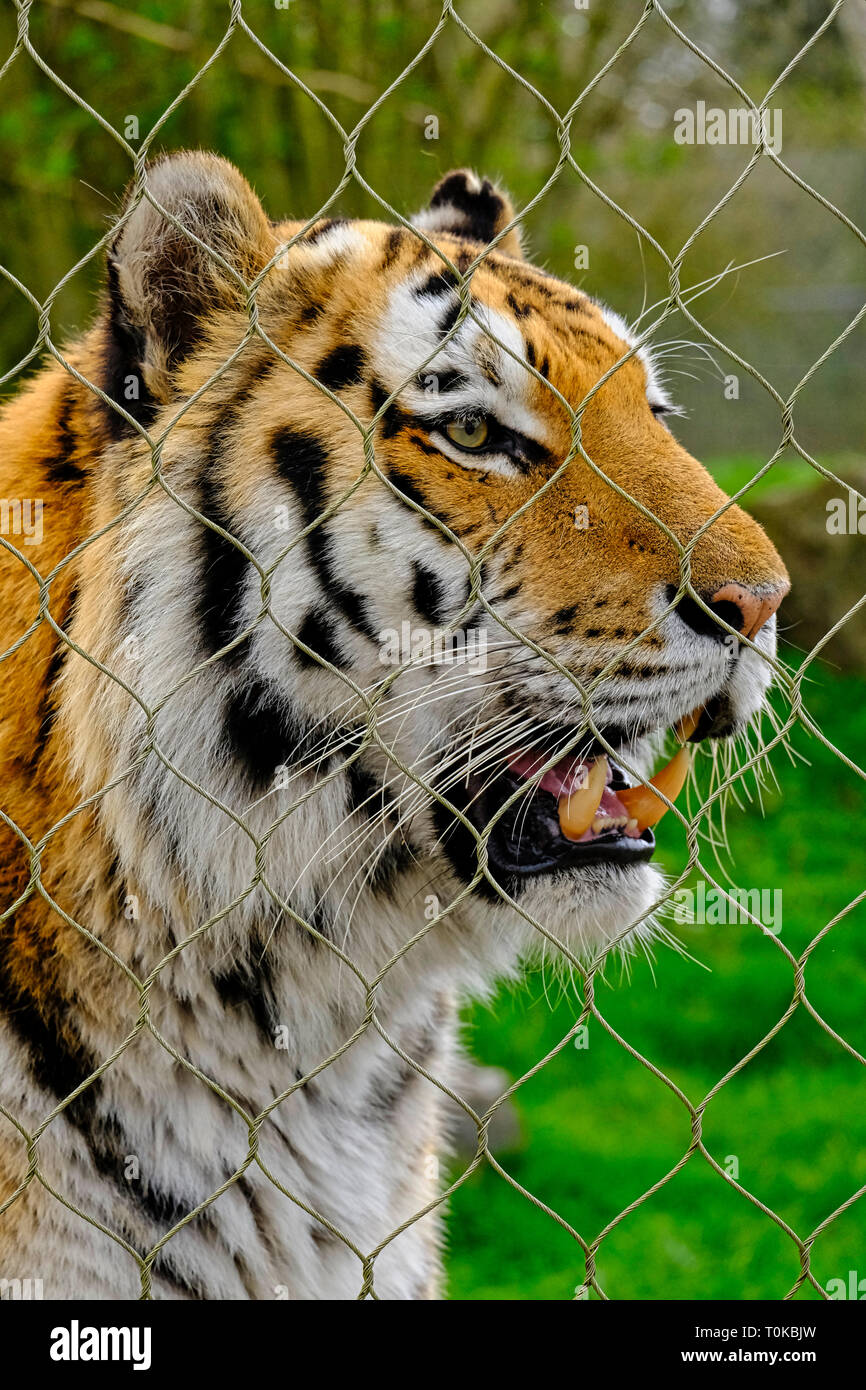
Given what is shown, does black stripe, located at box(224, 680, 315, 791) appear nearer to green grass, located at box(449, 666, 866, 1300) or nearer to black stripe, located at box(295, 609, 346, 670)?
black stripe, located at box(295, 609, 346, 670)

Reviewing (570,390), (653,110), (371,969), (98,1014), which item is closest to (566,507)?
(570,390)

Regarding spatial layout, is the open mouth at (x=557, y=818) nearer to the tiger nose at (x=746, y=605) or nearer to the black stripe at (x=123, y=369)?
the tiger nose at (x=746, y=605)

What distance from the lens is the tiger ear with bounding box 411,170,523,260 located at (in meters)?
2.46

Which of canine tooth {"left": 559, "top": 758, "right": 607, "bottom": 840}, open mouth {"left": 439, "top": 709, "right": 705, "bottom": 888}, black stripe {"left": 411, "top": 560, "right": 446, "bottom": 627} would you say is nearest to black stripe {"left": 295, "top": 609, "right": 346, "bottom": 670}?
black stripe {"left": 411, "top": 560, "right": 446, "bottom": 627}

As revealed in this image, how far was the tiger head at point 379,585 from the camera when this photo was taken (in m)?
1.82

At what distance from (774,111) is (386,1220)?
5.61 feet

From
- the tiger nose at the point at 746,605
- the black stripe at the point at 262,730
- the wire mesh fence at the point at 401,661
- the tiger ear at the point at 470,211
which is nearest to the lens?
the wire mesh fence at the point at 401,661

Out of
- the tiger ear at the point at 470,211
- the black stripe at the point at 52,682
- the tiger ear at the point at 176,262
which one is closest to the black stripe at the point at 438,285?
the tiger ear at the point at 176,262

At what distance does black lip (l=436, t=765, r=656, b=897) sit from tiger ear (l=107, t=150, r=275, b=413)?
74cm

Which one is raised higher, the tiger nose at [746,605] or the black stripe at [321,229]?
the black stripe at [321,229]

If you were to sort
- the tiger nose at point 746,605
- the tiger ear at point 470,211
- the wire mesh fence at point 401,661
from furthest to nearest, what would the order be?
1. the tiger ear at point 470,211
2. the tiger nose at point 746,605
3. the wire mesh fence at point 401,661

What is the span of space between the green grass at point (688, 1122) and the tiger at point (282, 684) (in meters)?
1.11

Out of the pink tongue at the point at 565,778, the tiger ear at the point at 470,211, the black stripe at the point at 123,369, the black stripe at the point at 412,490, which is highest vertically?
the tiger ear at the point at 470,211
